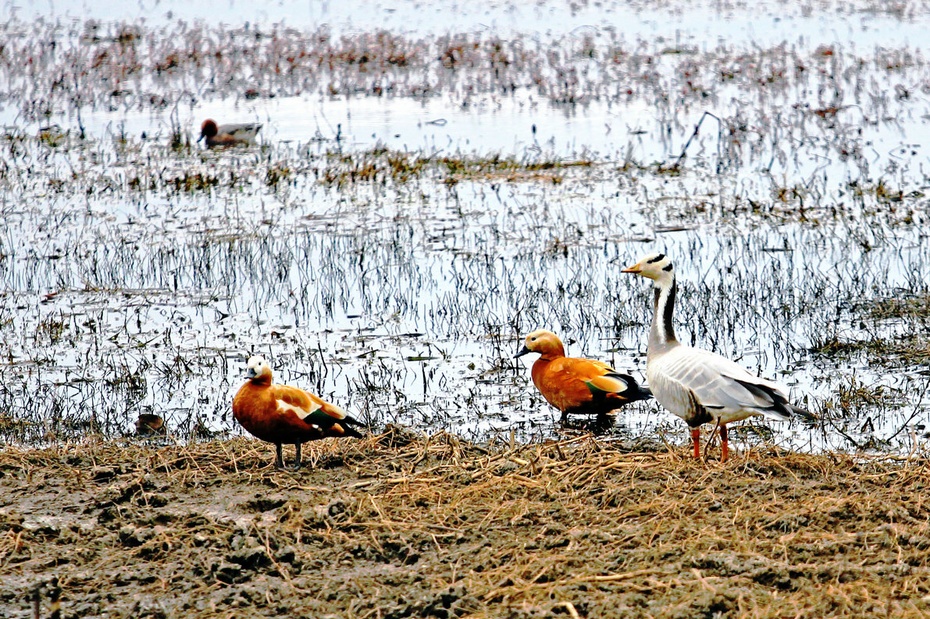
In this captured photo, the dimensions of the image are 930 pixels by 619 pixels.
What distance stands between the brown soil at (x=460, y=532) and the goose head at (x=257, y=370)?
52 centimetres

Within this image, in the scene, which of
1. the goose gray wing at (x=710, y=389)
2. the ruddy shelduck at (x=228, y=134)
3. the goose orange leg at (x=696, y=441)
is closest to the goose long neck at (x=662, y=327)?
the goose gray wing at (x=710, y=389)

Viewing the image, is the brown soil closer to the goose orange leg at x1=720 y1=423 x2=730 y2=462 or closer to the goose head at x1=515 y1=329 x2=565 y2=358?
the goose orange leg at x1=720 y1=423 x2=730 y2=462

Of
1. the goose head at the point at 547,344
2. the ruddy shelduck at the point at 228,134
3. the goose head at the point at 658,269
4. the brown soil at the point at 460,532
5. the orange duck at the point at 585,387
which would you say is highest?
the ruddy shelduck at the point at 228,134

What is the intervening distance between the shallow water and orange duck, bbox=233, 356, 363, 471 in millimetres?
1327

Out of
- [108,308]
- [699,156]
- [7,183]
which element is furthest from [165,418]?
[699,156]

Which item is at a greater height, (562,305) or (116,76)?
(116,76)

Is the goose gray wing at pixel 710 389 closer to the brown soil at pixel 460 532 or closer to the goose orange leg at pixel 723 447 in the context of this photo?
the goose orange leg at pixel 723 447

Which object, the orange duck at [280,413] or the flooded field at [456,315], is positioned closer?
the flooded field at [456,315]

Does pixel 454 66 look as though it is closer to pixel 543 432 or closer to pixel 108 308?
pixel 108 308

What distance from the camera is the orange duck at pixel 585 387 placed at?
7492mm

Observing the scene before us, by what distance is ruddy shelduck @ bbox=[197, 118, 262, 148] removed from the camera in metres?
16.2

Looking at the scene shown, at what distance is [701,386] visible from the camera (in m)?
6.32

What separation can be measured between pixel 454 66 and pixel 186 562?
57.8 ft

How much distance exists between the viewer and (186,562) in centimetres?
527
